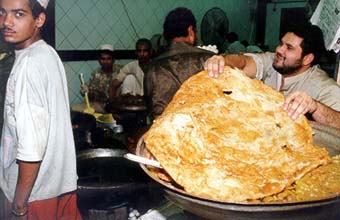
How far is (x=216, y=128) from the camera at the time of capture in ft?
3.20

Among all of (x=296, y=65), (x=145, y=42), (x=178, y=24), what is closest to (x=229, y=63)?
(x=296, y=65)

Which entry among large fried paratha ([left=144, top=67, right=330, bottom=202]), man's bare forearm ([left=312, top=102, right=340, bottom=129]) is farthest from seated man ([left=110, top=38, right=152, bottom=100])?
large fried paratha ([left=144, top=67, right=330, bottom=202])

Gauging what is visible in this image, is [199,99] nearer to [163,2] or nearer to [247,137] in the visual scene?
[247,137]

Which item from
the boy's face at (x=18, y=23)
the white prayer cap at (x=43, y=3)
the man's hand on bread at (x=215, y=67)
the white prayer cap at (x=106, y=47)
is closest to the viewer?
the man's hand on bread at (x=215, y=67)

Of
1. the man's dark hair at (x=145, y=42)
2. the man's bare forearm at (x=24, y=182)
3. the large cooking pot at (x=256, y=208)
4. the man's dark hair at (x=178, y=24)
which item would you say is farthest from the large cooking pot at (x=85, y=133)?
the man's dark hair at (x=145, y=42)

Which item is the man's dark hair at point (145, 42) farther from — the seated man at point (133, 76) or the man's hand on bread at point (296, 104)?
the man's hand on bread at point (296, 104)

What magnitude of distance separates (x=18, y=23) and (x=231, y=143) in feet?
3.62

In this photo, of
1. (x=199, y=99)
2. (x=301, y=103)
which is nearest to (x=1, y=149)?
(x=199, y=99)

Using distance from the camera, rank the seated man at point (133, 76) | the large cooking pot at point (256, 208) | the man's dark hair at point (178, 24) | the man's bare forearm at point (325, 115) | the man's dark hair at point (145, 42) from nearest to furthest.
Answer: the large cooking pot at point (256, 208) → the man's bare forearm at point (325, 115) → the man's dark hair at point (178, 24) → the man's dark hair at point (145, 42) → the seated man at point (133, 76)

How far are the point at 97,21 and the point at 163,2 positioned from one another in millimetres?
1187

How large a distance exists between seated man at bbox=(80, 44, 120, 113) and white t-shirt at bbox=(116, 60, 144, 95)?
154mm

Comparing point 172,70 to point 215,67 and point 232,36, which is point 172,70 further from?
point 232,36

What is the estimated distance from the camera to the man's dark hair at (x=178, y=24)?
2.40 metres

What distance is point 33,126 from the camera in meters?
1.51
